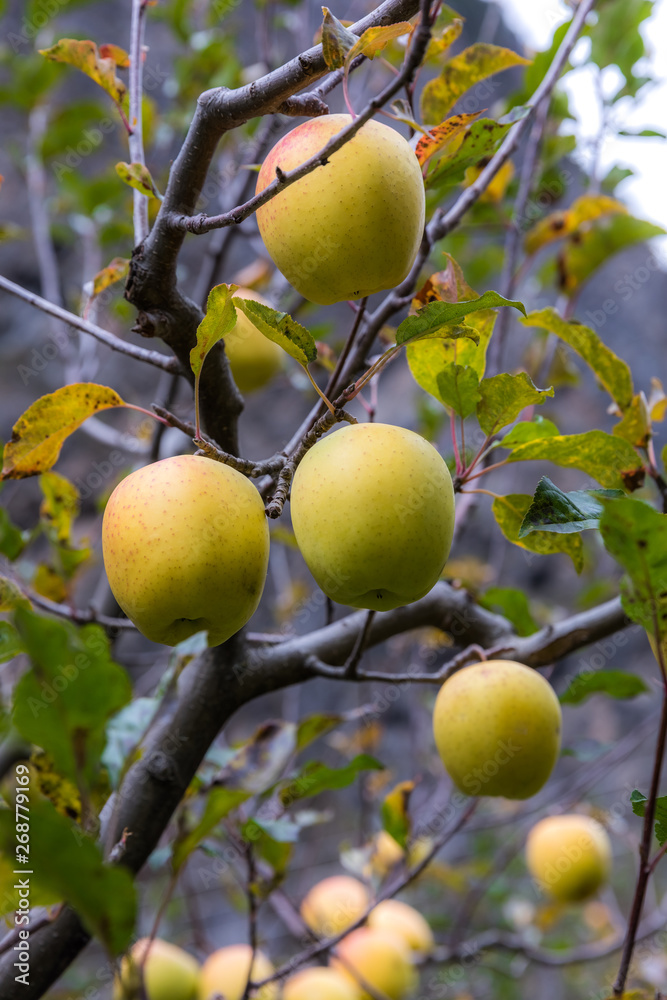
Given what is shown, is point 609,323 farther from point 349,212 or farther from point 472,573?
point 349,212

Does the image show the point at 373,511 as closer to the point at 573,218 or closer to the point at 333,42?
the point at 333,42

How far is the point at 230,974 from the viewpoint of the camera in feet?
3.71

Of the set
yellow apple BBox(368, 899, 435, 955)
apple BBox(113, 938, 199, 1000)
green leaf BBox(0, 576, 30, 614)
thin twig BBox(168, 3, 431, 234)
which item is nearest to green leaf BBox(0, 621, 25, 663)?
green leaf BBox(0, 576, 30, 614)

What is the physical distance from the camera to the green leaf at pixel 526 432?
0.61 meters

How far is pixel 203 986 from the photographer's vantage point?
116 cm

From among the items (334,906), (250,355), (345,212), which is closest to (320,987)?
(334,906)

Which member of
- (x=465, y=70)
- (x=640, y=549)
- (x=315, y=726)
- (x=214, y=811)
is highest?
(x=465, y=70)

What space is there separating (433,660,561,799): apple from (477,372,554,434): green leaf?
224 mm

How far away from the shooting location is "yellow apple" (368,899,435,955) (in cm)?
131

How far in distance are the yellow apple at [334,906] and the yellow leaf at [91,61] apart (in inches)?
46.9

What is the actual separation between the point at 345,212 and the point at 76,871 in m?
0.39

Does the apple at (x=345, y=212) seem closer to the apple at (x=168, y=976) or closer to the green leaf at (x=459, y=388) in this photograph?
the green leaf at (x=459, y=388)

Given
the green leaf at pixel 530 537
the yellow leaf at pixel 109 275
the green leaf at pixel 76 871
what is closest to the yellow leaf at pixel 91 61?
the yellow leaf at pixel 109 275

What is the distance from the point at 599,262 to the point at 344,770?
96 centimetres
